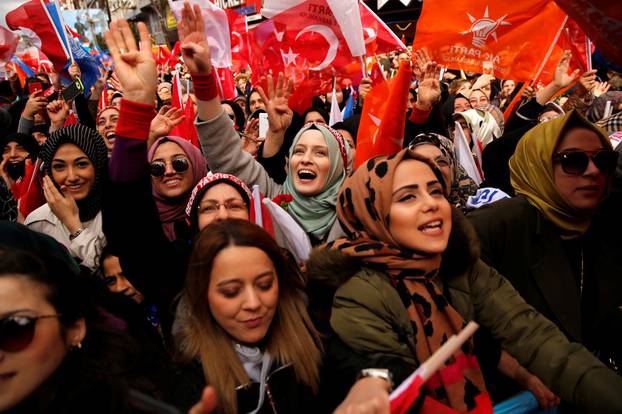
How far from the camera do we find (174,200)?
9.75 ft

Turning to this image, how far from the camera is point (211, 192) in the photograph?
8.57 ft

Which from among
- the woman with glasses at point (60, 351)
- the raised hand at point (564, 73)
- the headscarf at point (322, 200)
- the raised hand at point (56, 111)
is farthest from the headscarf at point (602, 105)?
the raised hand at point (56, 111)

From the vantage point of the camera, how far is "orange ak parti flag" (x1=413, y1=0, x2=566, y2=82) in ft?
13.3

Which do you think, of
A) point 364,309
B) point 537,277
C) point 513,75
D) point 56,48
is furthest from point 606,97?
point 56,48

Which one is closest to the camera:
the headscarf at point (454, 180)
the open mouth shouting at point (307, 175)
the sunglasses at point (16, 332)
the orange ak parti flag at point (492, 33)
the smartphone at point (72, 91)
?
the sunglasses at point (16, 332)

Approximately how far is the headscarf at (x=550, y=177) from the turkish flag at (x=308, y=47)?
2696 mm

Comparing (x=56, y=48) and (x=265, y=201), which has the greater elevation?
(x=56, y=48)

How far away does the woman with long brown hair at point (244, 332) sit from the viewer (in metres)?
1.67

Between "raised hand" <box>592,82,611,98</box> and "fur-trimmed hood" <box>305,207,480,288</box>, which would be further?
"raised hand" <box>592,82,611,98</box>

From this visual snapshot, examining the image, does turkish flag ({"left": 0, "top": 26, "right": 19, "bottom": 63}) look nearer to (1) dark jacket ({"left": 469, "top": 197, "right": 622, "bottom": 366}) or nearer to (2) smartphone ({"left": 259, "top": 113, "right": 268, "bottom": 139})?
(2) smartphone ({"left": 259, "top": 113, "right": 268, "bottom": 139})

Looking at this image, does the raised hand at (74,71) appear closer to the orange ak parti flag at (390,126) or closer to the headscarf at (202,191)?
the orange ak parti flag at (390,126)

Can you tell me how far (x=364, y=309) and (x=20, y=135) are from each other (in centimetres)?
424

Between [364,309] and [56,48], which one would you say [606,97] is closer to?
[364,309]

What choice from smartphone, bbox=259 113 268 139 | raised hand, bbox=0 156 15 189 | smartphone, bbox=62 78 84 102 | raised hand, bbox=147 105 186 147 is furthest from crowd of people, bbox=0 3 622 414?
smartphone, bbox=62 78 84 102
